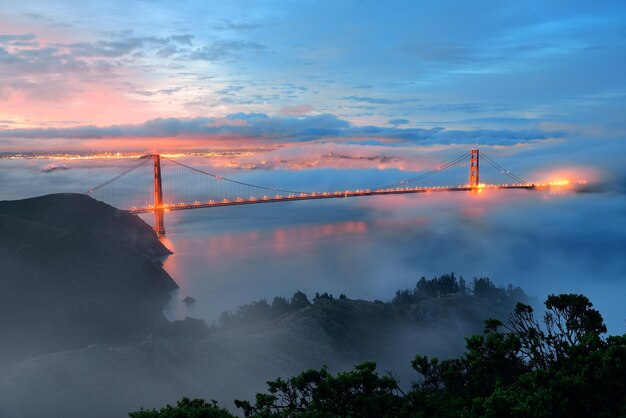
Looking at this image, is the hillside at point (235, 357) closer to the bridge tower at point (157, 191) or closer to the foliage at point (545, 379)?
the foliage at point (545, 379)

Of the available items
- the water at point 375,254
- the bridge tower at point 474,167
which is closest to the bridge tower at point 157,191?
the water at point 375,254

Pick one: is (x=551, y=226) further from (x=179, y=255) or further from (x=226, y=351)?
(x=226, y=351)

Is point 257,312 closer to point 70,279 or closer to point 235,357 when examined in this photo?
point 235,357

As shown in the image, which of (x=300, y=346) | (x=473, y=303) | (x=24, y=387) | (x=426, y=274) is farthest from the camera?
(x=426, y=274)

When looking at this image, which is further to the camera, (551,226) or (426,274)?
(551,226)

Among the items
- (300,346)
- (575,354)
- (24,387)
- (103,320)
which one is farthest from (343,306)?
(575,354)
